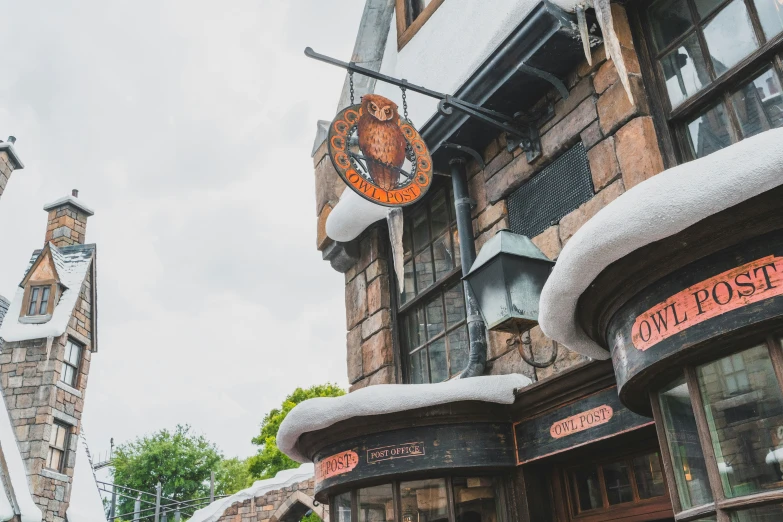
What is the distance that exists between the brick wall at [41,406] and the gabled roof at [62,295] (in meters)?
0.22

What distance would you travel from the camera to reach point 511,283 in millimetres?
4445

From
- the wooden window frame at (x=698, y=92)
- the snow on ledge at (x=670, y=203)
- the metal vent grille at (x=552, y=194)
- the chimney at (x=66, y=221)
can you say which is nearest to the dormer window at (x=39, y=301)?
the chimney at (x=66, y=221)

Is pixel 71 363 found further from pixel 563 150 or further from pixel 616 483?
pixel 616 483

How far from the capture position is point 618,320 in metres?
3.31

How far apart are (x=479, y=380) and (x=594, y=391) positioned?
821 millimetres

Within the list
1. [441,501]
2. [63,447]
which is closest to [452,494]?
[441,501]

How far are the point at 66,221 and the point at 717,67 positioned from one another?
58.1 feet

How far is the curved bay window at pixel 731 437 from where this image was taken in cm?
265

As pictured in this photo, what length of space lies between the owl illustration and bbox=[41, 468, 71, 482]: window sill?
41.0 feet

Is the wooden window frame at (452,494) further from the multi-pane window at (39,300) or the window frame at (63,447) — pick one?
the multi-pane window at (39,300)

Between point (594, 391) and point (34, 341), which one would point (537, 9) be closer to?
point (594, 391)

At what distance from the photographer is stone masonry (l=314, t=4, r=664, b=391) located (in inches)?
182

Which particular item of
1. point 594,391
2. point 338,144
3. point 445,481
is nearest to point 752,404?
point 594,391

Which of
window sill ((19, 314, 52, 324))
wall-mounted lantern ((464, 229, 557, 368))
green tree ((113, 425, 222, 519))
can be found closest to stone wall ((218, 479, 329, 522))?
window sill ((19, 314, 52, 324))
